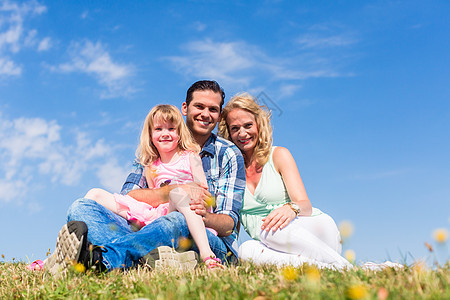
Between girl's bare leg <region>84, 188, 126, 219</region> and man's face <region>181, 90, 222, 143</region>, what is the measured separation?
Result: 1889 millimetres

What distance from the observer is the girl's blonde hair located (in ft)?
21.3

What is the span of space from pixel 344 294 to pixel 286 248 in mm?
3301

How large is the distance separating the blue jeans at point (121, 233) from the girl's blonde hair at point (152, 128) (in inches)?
52.1

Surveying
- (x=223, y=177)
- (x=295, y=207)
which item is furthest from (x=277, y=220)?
(x=223, y=177)

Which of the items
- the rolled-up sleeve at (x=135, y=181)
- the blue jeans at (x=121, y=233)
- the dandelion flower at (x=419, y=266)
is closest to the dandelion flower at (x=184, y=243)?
the blue jeans at (x=121, y=233)

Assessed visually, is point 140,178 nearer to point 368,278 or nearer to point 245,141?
point 245,141

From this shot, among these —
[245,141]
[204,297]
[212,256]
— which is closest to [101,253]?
[212,256]

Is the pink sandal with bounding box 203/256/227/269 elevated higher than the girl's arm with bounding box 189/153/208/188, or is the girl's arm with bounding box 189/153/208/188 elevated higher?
the girl's arm with bounding box 189/153/208/188

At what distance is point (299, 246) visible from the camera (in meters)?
5.92

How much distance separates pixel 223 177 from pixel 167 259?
2189 mm

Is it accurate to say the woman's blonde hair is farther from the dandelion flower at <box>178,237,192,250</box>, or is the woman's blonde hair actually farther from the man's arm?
the dandelion flower at <box>178,237,192,250</box>

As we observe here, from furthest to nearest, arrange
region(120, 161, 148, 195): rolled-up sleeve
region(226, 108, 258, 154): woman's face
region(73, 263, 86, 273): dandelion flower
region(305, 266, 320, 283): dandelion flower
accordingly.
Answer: region(226, 108, 258, 154): woman's face → region(120, 161, 148, 195): rolled-up sleeve → region(73, 263, 86, 273): dandelion flower → region(305, 266, 320, 283): dandelion flower

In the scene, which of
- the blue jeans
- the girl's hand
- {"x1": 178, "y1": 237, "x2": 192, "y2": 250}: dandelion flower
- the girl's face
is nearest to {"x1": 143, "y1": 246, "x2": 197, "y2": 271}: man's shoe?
the blue jeans

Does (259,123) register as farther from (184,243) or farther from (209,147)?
(184,243)
